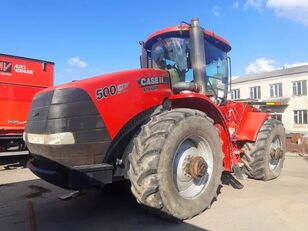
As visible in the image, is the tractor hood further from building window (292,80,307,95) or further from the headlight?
building window (292,80,307,95)

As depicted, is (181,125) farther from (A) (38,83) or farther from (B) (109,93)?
(A) (38,83)

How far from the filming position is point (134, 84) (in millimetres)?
4926

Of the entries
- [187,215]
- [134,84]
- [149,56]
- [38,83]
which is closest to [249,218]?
[187,215]

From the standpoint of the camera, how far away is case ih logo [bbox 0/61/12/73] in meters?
11.0

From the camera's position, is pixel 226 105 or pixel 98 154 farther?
pixel 226 105

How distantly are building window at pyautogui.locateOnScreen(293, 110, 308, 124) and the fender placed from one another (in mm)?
36242

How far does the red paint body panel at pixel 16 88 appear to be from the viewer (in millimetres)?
11039

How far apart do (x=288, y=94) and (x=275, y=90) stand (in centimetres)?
201

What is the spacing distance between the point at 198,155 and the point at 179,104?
0.79m

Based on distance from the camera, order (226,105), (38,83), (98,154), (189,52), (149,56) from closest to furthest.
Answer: (98,154) → (189,52) → (149,56) → (226,105) → (38,83)

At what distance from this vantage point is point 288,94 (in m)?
41.1

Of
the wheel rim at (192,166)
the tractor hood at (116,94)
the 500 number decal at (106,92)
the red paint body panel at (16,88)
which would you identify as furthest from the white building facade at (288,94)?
the 500 number decal at (106,92)

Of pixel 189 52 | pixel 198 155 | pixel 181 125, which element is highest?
pixel 189 52

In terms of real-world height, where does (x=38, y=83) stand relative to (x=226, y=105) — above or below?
above
